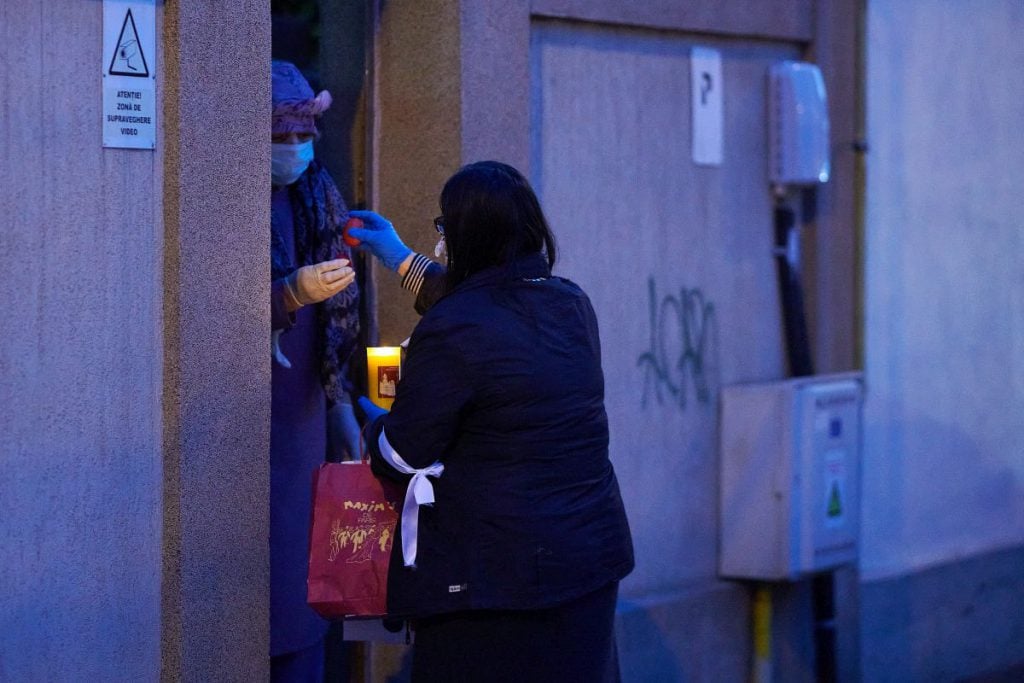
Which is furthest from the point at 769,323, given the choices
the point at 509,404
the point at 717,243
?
the point at 509,404

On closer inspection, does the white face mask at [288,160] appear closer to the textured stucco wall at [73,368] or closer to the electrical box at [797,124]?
the textured stucco wall at [73,368]

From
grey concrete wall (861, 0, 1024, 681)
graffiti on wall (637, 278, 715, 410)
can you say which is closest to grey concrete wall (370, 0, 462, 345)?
graffiti on wall (637, 278, 715, 410)

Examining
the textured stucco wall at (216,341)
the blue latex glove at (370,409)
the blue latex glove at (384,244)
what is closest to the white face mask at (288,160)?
the textured stucco wall at (216,341)

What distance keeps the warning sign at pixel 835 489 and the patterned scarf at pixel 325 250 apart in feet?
7.86

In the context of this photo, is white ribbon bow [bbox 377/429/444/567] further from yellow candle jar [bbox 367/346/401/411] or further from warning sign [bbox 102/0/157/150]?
warning sign [bbox 102/0/157/150]

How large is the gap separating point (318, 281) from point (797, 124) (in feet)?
9.15

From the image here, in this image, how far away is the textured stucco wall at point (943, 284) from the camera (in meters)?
6.91

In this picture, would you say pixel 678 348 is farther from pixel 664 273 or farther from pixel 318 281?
pixel 318 281

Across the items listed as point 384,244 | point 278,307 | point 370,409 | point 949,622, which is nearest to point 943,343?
point 949,622

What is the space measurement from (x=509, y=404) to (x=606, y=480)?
0.38 m

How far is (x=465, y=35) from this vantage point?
5164 millimetres

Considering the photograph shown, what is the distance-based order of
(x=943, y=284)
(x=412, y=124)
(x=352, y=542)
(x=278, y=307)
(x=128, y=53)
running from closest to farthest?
(x=352, y=542), (x=128, y=53), (x=278, y=307), (x=412, y=124), (x=943, y=284)

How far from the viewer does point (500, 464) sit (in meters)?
3.59

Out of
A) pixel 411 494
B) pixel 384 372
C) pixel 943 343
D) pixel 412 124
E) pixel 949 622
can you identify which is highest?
pixel 412 124
